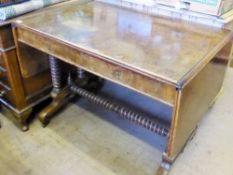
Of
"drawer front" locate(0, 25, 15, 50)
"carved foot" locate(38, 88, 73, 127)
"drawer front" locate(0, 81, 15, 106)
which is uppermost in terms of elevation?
"drawer front" locate(0, 25, 15, 50)

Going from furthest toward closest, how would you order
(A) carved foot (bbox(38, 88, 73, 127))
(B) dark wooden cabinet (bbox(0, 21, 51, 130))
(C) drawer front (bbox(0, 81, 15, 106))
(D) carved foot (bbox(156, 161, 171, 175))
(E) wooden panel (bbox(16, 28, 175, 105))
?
1. (A) carved foot (bbox(38, 88, 73, 127))
2. (C) drawer front (bbox(0, 81, 15, 106))
3. (B) dark wooden cabinet (bbox(0, 21, 51, 130))
4. (D) carved foot (bbox(156, 161, 171, 175))
5. (E) wooden panel (bbox(16, 28, 175, 105))

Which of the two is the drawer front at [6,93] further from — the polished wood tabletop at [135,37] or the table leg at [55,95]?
the polished wood tabletop at [135,37]

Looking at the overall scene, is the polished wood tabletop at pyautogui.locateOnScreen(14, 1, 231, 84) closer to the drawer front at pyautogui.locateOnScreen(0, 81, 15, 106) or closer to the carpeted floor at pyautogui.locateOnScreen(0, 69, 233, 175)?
the drawer front at pyautogui.locateOnScreen(0, 81, 15, 106)

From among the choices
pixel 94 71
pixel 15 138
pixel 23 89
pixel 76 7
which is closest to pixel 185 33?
pixel 94 71

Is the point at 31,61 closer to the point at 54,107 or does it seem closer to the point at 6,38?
the point at 6,38

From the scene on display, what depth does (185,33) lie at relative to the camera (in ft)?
4.30

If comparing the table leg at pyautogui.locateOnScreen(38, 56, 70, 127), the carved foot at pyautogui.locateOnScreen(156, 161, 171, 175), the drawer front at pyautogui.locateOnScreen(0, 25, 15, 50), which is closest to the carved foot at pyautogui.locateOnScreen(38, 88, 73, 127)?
the table leg at pyautogui.locateOnScreen(38, 56, 70, 127)

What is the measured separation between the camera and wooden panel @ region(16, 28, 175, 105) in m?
1.03

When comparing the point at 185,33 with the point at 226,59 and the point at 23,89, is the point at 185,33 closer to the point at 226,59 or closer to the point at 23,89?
the point at 226,59

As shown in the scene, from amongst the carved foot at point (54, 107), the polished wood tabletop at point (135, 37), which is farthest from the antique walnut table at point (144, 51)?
the carved foot at point (54, 107)

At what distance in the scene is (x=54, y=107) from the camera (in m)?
1.82

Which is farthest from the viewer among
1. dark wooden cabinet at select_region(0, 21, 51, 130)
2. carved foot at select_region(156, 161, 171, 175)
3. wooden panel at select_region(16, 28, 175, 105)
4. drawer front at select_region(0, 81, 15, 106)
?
drawer front at select_region(0, 81, 15, 106)

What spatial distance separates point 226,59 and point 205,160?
2.00 ft

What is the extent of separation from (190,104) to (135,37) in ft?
1.31
